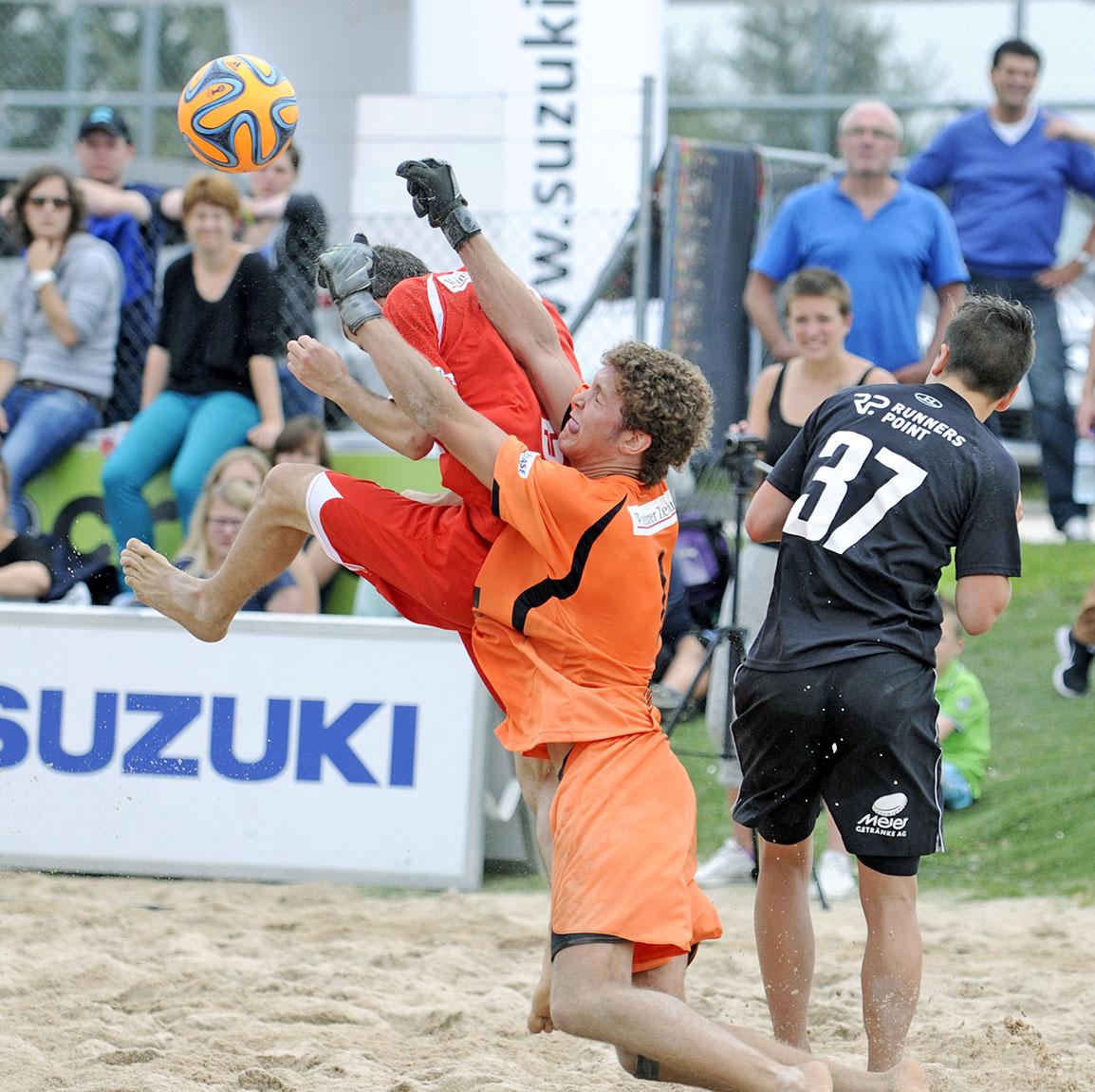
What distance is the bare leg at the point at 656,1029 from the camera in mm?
3453

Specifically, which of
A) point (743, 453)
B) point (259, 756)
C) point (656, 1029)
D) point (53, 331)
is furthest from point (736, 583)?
point (53, 331)

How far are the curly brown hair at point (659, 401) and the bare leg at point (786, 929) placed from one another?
1032mm

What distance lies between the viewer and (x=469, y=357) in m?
4.09

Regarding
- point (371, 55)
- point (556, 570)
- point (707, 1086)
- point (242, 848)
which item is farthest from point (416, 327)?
point (371, 55)

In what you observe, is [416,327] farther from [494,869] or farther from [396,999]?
[494,869]

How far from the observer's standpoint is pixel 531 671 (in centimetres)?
383

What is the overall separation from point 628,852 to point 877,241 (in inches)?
171

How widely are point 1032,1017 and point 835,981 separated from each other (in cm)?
64

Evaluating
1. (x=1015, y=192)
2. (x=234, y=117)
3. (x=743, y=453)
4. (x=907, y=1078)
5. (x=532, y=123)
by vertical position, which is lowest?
(x=907, y=1078)

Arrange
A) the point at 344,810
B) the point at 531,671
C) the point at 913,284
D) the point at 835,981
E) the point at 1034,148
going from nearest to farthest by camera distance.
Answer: the point at 531,671
the point at 835,981
the point at 344,810
the point at 913,284
the point at 1034,148

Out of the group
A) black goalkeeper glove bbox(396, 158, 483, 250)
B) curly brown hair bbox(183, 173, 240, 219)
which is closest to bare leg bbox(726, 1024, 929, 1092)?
black goalkeeper glove bbox(396, 158, 483, 250)

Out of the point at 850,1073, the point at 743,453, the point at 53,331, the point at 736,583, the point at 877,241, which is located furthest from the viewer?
the point at 53,331

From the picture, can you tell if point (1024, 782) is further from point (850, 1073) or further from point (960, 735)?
point (850, 1073)

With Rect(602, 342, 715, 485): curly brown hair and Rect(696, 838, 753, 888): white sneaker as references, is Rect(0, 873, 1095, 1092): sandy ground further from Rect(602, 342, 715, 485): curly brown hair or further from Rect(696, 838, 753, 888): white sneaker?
Rect(602, 342, 715, 485): curly brown hair
